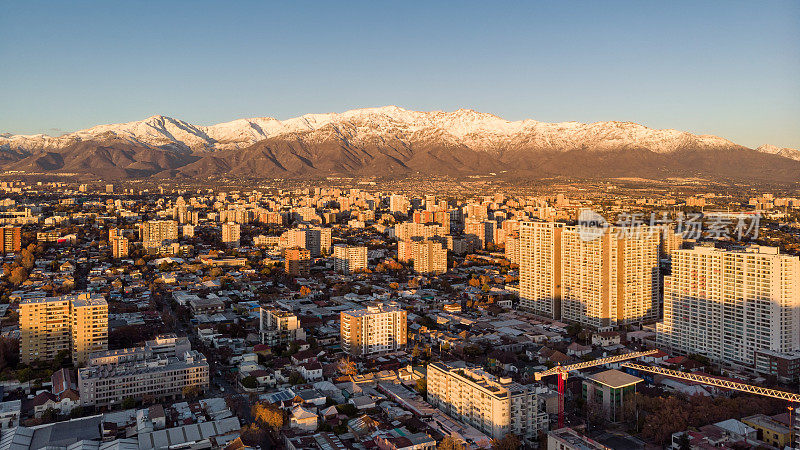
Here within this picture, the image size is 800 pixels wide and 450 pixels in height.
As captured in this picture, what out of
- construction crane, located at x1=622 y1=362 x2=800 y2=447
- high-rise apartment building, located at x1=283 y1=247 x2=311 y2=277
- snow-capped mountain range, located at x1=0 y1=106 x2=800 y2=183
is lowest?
construction crane, located at x1=622 y1=362 x2=800 y2=447

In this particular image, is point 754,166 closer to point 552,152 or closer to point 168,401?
point 552,152

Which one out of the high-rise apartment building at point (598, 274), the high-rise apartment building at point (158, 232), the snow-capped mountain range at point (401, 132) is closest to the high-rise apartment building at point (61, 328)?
the high-rise apartment building at point (598, 274)

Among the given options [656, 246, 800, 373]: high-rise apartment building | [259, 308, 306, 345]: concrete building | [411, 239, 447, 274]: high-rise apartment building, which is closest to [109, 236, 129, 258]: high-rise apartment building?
[411, 239, 447, 274]: high-rise apartment building

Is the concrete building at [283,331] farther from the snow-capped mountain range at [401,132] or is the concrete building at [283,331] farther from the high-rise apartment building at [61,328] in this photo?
the snow-capped mountain range at [401,132]

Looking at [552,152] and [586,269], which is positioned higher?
[552,152]

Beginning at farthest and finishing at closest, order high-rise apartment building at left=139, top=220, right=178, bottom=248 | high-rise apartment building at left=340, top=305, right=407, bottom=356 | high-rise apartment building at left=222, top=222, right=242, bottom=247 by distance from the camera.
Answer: high-rise apartment building at left=222, top=222, right=242, bottom=247, high-rise apartment building at left=139, top=220, right=178, bottom=248, high-rise apartment building at left=340, top=305, right=407, bottom=356

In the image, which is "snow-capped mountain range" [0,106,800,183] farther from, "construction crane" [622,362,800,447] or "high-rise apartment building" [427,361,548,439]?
"high-rise apartment building" [427,361,548,439]

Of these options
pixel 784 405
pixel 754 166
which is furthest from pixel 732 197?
pixel 784 405
